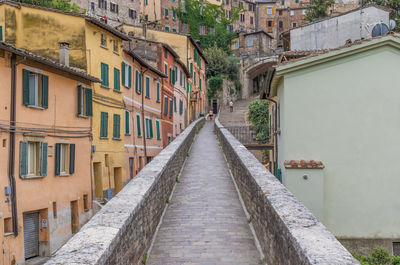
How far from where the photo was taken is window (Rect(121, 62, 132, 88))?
24828 millimetres

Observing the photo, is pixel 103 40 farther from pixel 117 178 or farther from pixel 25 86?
pixel 25 86

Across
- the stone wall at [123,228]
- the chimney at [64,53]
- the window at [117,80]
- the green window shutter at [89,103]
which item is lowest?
the stone wall at [123,228]

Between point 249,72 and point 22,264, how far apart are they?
50.5 m

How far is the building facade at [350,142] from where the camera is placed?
14312 millimetres

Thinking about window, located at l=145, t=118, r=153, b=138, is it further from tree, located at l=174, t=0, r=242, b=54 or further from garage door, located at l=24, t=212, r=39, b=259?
tree, located at l=174, t=0, r=242, b=54

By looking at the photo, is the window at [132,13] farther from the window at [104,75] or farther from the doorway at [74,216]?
the doorway at [74,216]

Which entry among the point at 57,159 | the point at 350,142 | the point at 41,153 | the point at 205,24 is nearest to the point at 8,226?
the point at 41,153

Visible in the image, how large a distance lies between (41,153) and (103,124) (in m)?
5.87

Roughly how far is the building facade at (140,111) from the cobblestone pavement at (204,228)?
13593mm

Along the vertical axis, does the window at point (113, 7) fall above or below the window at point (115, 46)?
above

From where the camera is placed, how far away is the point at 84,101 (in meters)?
20.5

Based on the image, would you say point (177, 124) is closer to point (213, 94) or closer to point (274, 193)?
point (213, 94)

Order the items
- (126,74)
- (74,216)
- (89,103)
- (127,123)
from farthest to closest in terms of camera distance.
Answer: (127,123)
(126,74)
(89,103)
(74,216)

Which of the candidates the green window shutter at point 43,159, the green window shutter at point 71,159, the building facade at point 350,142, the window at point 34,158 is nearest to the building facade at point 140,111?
the green window shutter at point 71,159
